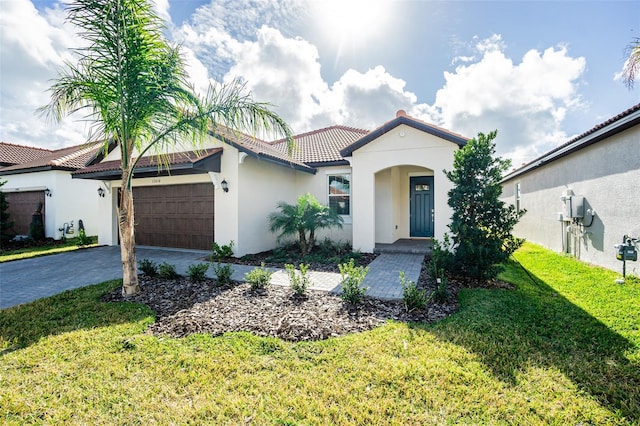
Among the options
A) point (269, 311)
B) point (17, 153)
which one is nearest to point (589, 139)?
point (269, 311)

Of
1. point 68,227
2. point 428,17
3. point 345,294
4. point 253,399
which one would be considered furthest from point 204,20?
point 68,227

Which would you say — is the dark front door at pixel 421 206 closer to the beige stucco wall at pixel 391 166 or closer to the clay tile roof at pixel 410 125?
the beige stucco wall at pixel 391 166

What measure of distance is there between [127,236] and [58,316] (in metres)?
A: 1.84

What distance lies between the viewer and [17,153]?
869 inches

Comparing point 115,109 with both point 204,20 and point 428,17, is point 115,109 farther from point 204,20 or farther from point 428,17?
point 428,17

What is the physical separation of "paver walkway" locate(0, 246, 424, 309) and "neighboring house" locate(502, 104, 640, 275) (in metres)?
4.99

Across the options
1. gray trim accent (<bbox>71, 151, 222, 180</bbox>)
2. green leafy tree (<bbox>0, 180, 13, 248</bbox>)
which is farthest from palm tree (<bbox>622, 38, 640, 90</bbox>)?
green leafy tree (<bbox>0, 180, 13, 248</bbox>)

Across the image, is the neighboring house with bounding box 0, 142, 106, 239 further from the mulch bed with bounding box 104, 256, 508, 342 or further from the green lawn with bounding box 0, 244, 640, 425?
the green lawn with bounding box 0, 244, 640, 425

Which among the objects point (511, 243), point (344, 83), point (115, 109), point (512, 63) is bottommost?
point (511, 243)

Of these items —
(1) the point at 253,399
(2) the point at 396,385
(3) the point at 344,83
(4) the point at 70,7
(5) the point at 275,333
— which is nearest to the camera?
(1) the point at 253,399

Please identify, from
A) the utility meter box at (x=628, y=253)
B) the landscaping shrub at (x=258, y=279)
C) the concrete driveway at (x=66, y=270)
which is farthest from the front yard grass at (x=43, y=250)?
the utility meter box at (x=628, y=253)

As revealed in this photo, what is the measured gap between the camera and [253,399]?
3035mm

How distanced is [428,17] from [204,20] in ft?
24.6

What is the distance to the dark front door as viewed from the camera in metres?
13.8
